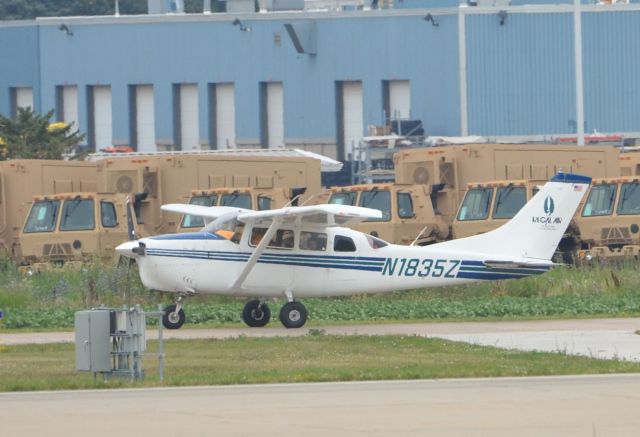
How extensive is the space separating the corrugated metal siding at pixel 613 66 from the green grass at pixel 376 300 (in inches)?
1126

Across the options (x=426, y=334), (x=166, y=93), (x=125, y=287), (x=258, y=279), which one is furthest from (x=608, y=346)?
(x=166, y=93)

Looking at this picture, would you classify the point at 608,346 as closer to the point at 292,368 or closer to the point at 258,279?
the point at 292,368

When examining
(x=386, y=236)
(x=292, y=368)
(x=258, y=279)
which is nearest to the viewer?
(x=292, y=368)

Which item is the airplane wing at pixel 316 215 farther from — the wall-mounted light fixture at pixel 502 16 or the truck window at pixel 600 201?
the wall-mounted light fixture at pixel 502 16

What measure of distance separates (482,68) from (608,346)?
4014cm

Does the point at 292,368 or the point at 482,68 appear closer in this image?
the point at 292,368

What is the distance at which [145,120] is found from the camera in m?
68.7

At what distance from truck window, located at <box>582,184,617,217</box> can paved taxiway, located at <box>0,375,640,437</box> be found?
695 inches

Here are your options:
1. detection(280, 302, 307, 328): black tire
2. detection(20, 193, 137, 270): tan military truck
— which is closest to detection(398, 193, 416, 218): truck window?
detection(20, 193, 137, 270): tan military truck

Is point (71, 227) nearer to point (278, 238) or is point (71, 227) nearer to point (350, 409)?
point (278, 238)

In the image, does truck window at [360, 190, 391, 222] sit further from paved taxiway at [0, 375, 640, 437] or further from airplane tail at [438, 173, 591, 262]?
paved taxiway at [0, 375, 640, 437]

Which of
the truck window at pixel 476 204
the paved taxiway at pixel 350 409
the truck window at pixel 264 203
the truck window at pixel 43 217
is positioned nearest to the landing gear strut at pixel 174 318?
the paved taxiway at pixel 350 409

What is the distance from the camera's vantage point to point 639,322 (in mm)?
25031

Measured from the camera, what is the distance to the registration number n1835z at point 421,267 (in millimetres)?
25875
